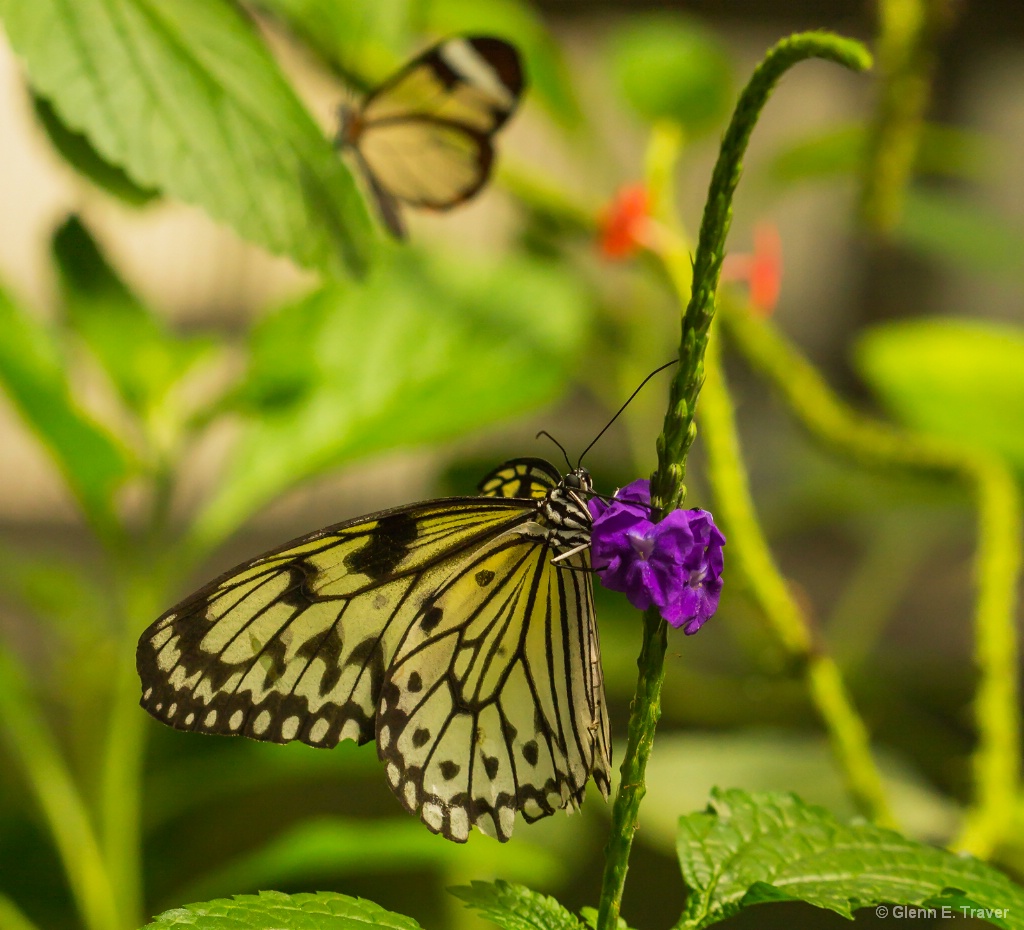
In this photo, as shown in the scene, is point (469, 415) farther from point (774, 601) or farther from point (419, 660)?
point (419, 660)

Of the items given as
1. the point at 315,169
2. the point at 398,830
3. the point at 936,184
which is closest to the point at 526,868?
the point at 398,830

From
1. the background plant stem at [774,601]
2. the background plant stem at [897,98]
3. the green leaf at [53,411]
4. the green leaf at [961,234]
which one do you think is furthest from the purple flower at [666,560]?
the green leaf at [961,234]

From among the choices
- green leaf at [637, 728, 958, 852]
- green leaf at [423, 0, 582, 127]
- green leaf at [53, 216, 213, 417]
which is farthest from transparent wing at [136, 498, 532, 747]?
green leaf at [423, 0, 582, 127]

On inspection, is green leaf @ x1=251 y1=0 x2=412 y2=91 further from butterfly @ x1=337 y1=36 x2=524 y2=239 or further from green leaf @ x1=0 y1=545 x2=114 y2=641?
green leaf @ x1=0 y1=545 x2=114 y2=641

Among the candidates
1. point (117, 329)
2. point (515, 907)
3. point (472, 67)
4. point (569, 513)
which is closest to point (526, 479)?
point (569, 513)

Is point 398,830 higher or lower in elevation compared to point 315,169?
lower

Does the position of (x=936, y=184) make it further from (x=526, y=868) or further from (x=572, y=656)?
(x=572, y=656)
